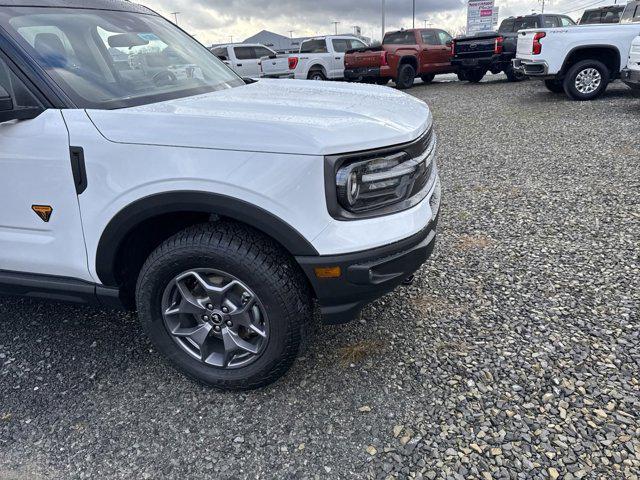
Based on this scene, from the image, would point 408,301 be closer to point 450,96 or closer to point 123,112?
point 123,112

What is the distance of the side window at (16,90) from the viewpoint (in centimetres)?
219

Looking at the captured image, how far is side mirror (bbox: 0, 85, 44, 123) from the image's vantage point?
2127 mm

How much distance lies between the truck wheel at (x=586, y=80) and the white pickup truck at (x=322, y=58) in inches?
319

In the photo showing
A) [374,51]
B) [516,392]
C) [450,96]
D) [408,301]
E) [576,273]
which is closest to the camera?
[516,392]

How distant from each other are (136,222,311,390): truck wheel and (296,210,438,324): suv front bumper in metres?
0.12

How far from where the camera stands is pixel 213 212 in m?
2.07

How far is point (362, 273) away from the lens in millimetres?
2061

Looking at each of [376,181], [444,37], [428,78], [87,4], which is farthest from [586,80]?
[87,4]

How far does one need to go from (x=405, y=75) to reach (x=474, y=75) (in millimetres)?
2379

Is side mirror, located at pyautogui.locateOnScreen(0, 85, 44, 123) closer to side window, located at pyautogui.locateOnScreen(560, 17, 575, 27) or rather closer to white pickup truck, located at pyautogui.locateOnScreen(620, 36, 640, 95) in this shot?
white pickup truck, located at pyautogui.locateOnScreen(620, 36, 640, 95)

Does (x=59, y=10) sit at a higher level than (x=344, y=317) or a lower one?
higher

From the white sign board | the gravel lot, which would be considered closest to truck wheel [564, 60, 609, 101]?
the gravel lot

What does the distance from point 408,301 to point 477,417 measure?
1.03m

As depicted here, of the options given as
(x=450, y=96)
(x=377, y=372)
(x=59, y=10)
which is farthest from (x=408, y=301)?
(x=450, y=96)
